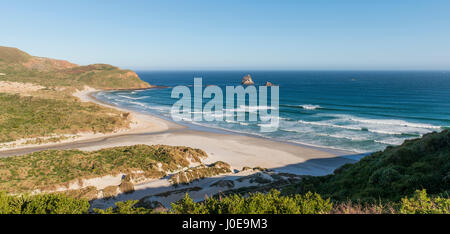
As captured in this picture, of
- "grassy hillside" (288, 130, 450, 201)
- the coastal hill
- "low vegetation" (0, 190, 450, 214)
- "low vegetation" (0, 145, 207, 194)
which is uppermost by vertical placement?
the coastal hill

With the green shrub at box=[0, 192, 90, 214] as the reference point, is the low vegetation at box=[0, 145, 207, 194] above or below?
below

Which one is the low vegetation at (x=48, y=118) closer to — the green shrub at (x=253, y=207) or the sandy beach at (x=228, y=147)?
the sandy beach at (x=228, y=147)

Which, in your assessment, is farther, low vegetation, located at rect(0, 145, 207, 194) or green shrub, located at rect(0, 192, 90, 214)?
low vegetation, located at rect(0, 145, 207, 194)

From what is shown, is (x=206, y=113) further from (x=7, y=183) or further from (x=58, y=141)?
(x=7, y=183)

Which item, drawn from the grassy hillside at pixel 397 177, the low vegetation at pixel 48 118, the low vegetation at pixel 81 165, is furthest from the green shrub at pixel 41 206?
the low vegetation at pixel 48 118

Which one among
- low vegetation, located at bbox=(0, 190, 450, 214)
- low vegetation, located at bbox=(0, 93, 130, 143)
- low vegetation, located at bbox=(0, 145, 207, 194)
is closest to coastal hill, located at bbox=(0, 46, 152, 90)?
low vegetation, located at bbox=(0, 93, 130, 143)

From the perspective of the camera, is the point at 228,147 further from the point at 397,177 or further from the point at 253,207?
the point at 253,207

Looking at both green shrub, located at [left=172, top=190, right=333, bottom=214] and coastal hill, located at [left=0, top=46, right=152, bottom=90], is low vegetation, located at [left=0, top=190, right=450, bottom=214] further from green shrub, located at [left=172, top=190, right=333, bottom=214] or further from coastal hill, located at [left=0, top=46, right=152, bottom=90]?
coastal hill, located at [left=0, top=46, right=152, bottom=90]

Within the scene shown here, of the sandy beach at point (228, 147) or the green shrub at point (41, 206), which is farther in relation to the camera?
the sandy beach at point (228, 147)

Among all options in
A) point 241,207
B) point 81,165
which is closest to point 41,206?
point 241,207
